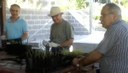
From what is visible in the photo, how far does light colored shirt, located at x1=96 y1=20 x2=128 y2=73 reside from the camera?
266 centimetres

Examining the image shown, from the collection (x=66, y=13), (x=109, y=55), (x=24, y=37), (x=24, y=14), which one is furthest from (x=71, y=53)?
(x=66, y=13)

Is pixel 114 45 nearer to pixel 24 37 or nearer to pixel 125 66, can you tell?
pixel 125 66

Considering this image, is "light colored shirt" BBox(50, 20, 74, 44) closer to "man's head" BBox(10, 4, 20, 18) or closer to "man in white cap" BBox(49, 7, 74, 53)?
"man in white cap" BBox(49, 7, 74, 53)

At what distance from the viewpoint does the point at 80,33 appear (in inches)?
328

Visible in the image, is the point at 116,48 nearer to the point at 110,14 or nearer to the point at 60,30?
the point at 110,14

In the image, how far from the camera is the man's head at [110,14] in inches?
106

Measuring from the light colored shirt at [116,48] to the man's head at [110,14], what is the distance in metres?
0.04

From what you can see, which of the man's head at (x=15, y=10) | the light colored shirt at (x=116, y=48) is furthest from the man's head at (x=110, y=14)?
the man's head at (x=15, y=10)

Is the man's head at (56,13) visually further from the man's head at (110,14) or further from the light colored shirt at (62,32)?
the man's head at (110,14)

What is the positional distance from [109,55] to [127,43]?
18 centimetres

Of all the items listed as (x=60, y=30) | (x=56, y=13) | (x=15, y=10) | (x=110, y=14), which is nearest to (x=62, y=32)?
(x=60, y=30)

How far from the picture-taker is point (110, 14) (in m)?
2.69

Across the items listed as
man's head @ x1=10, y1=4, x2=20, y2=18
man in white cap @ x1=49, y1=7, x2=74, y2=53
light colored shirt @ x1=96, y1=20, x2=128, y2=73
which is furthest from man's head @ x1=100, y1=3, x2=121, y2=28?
man's head @ x1=10, y1=4, x2=20, y2=18

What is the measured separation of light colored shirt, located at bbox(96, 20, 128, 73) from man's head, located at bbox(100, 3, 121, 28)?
0.14ft
